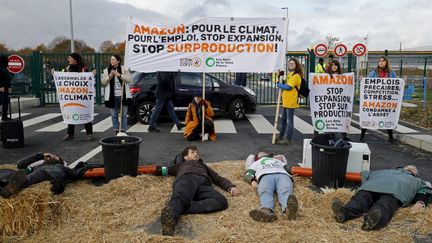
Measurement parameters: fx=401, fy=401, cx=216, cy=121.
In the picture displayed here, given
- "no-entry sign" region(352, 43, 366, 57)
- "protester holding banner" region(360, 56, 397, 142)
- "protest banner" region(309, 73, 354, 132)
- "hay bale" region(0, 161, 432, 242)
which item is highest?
"no-entry sign" region(352, 43, 366, 57)

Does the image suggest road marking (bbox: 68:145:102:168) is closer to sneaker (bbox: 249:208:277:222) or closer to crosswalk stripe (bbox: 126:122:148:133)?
crosswalk stripe (bbox: 126:122:148:133)

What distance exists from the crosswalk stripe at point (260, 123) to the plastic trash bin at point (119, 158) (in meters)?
5.58

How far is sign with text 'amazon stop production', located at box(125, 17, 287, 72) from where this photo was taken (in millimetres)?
9305

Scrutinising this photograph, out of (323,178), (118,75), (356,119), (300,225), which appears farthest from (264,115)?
(300,225)

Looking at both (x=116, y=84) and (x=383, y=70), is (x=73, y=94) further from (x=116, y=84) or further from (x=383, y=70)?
(x=383, y=70)

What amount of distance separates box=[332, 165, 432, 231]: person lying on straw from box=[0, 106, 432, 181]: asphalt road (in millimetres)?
1893

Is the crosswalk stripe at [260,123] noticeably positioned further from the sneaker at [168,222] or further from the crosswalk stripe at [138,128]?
the sneaker at [168,222]

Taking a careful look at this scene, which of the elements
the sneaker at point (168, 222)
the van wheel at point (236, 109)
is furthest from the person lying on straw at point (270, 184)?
the van wheel at point (236, 109)

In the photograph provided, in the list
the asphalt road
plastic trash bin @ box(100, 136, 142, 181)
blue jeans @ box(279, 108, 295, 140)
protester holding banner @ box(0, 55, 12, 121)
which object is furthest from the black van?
plastic trash bin @ box(100, 136, 142, 181)

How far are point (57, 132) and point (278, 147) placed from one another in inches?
229

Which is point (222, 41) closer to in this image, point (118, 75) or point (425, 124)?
point (118, 75)

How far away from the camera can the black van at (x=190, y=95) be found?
12047 millimetres

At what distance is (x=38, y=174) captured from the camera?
5191mm

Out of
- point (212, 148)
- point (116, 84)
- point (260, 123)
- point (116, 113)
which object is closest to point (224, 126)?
point (260, 123)
